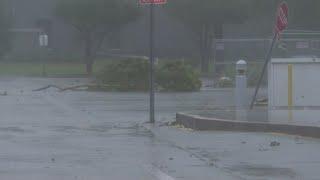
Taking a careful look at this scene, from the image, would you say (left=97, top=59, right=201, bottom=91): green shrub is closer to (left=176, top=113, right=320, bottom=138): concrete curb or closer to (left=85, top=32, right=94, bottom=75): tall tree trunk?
(left=176, top=113, right=320, bottom=138): concrete curb

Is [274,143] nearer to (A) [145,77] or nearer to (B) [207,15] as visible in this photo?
(A) [145,77]

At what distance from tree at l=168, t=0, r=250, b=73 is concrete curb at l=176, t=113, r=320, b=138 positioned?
124ft

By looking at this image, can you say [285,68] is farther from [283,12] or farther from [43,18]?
[43,18]

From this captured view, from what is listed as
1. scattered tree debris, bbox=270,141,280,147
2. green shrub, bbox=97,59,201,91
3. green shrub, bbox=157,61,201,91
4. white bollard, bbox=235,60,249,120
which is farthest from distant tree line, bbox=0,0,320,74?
scattered tree debris, bbox=270,141,280,147

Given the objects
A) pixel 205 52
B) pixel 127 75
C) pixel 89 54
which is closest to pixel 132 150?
pixel 127 75

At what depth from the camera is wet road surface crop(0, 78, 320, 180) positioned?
467 inches

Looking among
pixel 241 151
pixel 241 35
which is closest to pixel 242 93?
pixel 241 151

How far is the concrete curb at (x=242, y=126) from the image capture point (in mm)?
16022

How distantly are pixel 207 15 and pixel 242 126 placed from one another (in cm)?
4045

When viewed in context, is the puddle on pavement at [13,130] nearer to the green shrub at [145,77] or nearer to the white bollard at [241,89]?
the white bollard at [241,89]

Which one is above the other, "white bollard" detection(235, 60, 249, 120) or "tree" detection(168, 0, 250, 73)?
"tree" detection(168, 0, 250, 73)

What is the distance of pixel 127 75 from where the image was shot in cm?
3691

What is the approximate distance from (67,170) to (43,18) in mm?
68853

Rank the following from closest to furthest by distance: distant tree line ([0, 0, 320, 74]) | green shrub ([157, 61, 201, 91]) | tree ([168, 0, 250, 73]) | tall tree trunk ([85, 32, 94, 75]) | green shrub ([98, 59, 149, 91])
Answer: green shrub ([157, 61, 201, 91]), green shrub ([98, 59, 149, 91]), tree ([168, 0, 250, 73]), distant tree line ([0, 0, 320, 74]), tall tree trunk ([85, 32, 94, 75])
